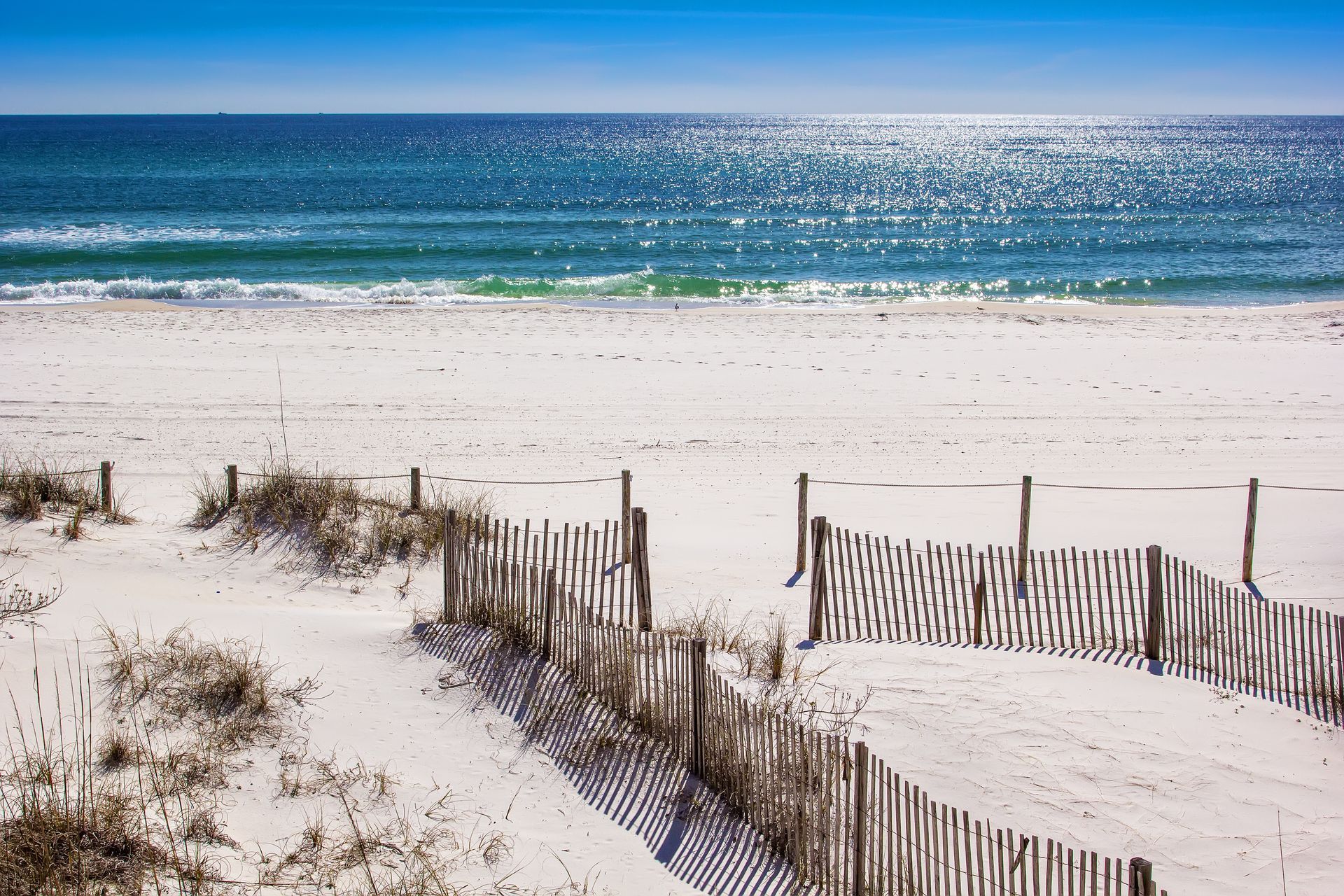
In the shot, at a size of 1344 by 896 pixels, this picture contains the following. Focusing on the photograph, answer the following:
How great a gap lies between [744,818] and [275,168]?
82.8 meters

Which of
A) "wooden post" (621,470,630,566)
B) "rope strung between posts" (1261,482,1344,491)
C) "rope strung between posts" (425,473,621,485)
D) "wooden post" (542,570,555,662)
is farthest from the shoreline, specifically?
"wooden post" (542,570,555,662)

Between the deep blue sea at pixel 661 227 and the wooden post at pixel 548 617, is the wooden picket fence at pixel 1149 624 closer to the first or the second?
the wooden post at pixel 548 617

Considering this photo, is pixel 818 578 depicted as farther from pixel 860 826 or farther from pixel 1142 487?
pixel 1142 487

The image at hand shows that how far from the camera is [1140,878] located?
3834 mm

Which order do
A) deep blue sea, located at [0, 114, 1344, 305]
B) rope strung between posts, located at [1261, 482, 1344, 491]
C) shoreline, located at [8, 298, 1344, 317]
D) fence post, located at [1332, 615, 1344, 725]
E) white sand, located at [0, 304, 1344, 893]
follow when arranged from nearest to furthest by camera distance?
white sand, located at [0, 304, 1344, 893] → fence post, located at [1332, 615, 1344, 725] → rope strung between posts, located at [1261, 482, 1344, 491] → shoreline, located at [8, 298, 1344, 317] → deep blue sea, located at [0, 114, 1344, 305]

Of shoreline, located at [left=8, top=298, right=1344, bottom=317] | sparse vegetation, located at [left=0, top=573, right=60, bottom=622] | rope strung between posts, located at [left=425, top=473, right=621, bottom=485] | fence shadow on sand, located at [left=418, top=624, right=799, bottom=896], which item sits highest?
shoreline, located at [left=8, top=298, right=1344, bottom=317]

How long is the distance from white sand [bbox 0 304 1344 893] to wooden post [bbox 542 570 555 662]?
0.67 meters

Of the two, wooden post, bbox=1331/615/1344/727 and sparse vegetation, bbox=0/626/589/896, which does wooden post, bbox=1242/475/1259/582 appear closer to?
wooden post, bbox=1331/615/1344/727

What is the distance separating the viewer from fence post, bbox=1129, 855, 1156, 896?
3.70 m

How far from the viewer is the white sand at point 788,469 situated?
19.0 feet

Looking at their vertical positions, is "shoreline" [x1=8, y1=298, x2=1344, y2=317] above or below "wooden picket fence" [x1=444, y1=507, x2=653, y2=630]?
above

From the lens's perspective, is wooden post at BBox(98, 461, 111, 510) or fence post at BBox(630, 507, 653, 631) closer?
fence post at BBox(630, 507, 653, 631)

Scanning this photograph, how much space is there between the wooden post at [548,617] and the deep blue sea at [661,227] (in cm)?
2235

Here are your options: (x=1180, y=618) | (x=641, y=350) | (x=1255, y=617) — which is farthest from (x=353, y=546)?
(x=641, y=350)
